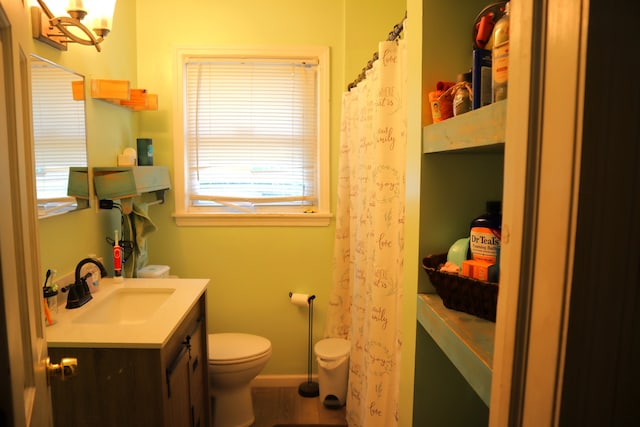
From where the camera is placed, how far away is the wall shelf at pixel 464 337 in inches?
31.5

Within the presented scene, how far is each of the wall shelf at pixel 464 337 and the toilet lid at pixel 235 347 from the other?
138cm

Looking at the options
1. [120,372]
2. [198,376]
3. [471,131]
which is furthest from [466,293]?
[198,376]

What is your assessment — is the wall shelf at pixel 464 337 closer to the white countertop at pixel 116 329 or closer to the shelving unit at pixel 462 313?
the shelving unit at pixel 462 313

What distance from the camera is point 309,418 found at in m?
2.55

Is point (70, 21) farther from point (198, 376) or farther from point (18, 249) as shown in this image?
point (198, 376)

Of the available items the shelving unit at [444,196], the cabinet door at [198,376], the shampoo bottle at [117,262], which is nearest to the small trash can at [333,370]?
the cabinet door at [198,376]

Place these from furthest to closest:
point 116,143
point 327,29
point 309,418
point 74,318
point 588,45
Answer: point 327,29
point 309,418
point 116,143
point 74,318
point 588,45

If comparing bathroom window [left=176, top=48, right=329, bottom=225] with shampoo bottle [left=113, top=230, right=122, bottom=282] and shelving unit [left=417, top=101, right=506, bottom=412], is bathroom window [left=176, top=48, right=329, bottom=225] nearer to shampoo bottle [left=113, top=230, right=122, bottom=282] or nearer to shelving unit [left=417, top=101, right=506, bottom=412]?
shampoo bottle [left=113, top=230, right=122, bottom=282]

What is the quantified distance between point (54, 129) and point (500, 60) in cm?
169

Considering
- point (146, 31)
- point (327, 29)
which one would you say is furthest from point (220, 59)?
point (327, 29)

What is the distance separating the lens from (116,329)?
4.81 feet

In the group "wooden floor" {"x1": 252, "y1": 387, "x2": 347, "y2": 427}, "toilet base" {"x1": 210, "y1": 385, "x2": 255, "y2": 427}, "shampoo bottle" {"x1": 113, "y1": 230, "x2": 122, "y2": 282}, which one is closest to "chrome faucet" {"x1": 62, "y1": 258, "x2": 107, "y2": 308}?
"shampoo bottle" {"x1": 113, "y1": 230, "x2": 122, "y2": 282}

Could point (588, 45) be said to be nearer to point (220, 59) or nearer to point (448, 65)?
point (448, 65)

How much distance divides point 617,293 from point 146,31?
2918mm
